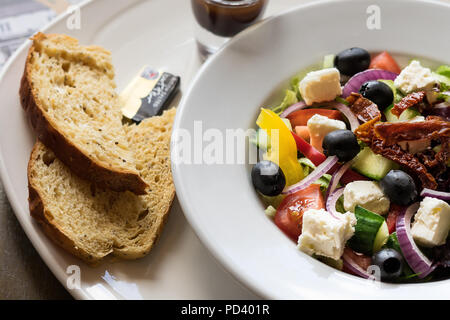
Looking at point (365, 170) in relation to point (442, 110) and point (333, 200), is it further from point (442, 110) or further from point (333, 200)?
point (442, 110)

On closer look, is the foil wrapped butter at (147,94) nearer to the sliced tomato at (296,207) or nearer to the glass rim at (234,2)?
the glass rim at (234,2)

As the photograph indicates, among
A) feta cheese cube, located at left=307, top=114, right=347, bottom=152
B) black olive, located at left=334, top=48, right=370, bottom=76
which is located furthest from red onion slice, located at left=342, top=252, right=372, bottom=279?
black olive, located at left=334, top=48, right=370, bottom=76

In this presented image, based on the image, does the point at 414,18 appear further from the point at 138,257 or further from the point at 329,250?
the point at 138,257

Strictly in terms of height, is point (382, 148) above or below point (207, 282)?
above

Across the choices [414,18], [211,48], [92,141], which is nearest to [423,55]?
[414,18]

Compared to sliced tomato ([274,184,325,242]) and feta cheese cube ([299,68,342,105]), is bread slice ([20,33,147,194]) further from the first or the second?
feta cheese cube ([299,68,342,105])

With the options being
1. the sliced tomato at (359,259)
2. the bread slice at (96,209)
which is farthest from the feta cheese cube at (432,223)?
the bread slice at (96,209)
